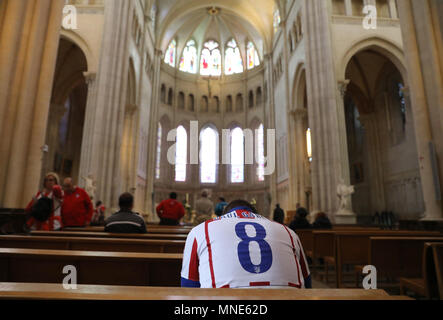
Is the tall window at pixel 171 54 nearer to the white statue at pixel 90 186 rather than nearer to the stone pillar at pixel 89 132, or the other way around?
the stone pillar at pixel 89 132

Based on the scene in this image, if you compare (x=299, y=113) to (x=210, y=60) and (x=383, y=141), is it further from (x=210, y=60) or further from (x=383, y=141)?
(x=210, y=60)

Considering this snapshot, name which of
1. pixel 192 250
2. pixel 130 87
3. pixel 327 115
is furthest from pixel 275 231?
pixel 130 87

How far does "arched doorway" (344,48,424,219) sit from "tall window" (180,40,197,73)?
1655 cm

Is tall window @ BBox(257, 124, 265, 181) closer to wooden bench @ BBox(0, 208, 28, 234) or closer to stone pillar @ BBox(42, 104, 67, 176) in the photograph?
stone pillar @ BBox(42, 104, 67, 176)

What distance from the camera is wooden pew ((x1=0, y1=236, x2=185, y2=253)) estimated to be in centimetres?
276

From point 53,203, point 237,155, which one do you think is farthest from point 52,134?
point 237,155

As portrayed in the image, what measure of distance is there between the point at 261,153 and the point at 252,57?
10286 millimetres

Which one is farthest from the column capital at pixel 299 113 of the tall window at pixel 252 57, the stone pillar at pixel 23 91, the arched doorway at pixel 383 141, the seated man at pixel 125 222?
the seated man at pixel 125 222

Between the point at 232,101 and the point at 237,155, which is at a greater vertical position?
the point at 232,101

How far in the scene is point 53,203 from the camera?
458 cm

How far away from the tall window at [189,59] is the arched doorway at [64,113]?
37.0 feet

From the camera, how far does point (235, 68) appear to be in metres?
30.2

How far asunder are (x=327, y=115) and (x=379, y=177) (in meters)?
8.13

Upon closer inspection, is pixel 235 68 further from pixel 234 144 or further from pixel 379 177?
pixel 379 177
